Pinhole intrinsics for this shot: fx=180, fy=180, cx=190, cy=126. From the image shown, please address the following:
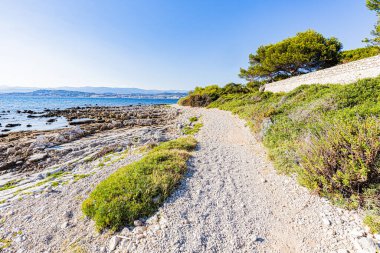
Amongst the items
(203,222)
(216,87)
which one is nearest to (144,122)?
(203,222)

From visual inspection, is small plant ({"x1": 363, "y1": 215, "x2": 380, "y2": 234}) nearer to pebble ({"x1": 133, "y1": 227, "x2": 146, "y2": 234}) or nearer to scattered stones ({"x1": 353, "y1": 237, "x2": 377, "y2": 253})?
scattered stones ({"x1": 353, "y1": 237, "x2": 377, "y2": 253})

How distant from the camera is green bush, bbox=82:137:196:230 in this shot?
396 centimetres

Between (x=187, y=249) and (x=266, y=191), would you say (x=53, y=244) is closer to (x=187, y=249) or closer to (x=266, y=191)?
(x=187, y=249)

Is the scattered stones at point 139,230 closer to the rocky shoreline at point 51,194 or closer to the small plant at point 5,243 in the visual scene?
the rocky shoreline at point 51,194

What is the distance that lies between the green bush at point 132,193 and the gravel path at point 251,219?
35cm

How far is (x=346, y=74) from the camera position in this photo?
577 inches

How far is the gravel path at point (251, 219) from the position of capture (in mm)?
3307

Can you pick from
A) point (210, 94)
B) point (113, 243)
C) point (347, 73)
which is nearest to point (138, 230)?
point (113, 243)

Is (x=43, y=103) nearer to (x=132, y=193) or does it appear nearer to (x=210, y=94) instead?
(x=210, y=94)

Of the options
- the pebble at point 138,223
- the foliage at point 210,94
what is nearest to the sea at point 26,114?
the pebble at point 138,223

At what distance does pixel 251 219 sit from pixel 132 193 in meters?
2.88

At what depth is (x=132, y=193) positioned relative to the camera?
14.8 feet

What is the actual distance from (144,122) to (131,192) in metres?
16.8

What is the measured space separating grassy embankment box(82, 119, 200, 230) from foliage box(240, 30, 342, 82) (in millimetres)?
30756
